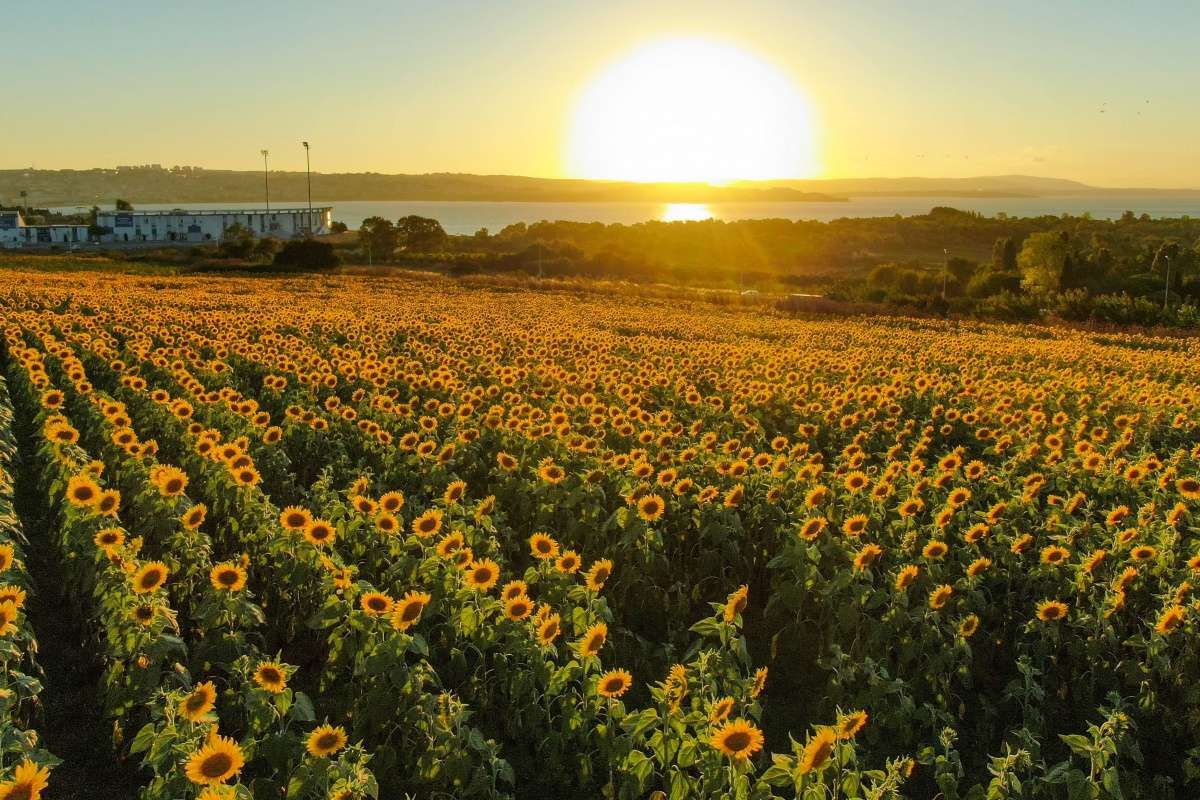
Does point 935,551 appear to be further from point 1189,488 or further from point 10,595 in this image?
point 10,595

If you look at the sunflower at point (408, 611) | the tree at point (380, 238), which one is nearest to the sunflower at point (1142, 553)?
the sunflower at point (408, 611)

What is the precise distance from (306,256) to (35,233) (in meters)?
74.7

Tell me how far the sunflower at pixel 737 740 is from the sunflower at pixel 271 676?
2393 millimetres

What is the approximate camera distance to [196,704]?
15.0 feet

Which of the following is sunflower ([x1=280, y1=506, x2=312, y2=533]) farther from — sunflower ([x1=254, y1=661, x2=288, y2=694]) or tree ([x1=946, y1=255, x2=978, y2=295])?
tree ([x1=946, y1=255, x2=978, y2=295])

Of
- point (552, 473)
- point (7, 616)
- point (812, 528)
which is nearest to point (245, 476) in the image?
point (552, 473)

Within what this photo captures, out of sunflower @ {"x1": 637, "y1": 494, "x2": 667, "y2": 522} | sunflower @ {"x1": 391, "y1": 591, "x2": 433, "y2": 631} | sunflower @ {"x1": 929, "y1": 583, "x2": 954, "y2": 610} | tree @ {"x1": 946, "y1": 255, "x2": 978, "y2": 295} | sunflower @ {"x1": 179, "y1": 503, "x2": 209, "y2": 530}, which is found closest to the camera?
sunflower @ {"x1": 391, "y1": 591, "x2": 433, "y2": 631}

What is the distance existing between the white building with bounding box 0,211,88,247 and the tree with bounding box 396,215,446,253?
1943 inches

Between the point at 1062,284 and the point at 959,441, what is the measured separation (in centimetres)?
6632

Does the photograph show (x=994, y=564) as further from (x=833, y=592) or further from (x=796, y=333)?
(x=796, y=333)

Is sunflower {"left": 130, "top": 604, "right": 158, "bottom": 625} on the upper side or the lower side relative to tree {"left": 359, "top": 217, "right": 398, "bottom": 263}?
lower

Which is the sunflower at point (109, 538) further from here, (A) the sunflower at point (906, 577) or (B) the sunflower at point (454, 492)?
(A) the sunflower at point (906, 577)

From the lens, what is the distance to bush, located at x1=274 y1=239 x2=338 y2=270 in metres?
74.1

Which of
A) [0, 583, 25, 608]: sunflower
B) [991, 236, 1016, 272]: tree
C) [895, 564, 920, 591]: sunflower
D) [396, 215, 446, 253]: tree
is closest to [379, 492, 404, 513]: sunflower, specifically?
[0, 583, 25, 608]: sunflower
